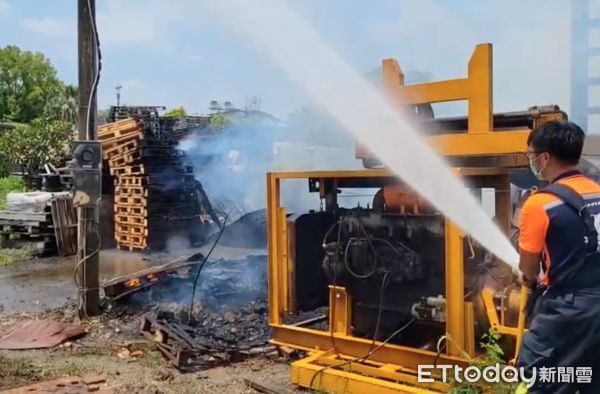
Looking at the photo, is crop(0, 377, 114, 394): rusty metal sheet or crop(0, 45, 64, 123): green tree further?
crop(0, 45, 64, 123): green tree

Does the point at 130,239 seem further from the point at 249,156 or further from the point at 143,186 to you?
the point at 249,156

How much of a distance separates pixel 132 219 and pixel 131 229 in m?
0.21

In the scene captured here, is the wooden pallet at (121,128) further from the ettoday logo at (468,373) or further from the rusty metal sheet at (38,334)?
the ettoday logo at (468,373)

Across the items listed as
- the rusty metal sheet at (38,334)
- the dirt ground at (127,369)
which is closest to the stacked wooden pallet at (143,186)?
the rusty metal sheet at (38,334)

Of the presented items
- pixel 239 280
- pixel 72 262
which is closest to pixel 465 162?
pixel 239 280

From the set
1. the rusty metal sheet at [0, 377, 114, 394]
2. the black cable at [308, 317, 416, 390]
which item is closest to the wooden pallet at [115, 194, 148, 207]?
the rusty metal sheet at [0, 377, 114, 394]

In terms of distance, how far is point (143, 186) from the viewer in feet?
37.8

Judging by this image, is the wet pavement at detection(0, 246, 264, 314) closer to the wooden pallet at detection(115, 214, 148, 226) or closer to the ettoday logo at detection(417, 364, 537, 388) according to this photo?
the wooden pallet at detection(115, 214, 148, 226)

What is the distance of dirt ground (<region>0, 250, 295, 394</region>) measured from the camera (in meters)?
4.68

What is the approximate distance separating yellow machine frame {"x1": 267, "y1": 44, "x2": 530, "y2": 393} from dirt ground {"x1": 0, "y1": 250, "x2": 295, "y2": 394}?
37 centimetres

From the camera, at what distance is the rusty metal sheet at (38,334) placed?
18.8 feet

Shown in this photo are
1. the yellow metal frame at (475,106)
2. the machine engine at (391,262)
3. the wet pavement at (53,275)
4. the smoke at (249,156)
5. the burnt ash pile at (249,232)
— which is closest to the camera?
the yellow metal frame at (475,106)

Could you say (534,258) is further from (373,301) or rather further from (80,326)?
(80,326)

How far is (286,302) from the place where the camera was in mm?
4957
